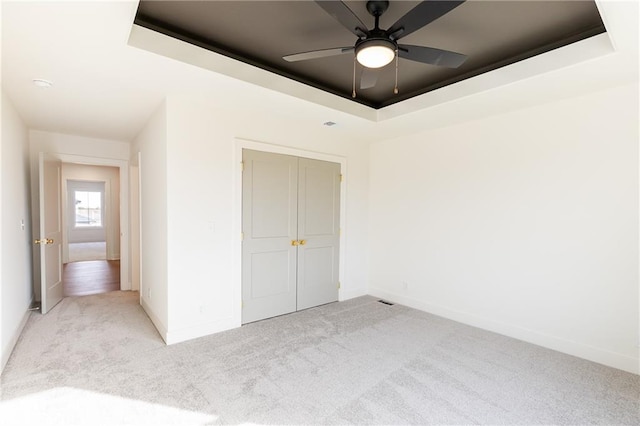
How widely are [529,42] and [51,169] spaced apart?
5.51m

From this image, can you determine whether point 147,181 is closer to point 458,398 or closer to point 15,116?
point 15,116

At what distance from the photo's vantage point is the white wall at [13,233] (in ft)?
8.91

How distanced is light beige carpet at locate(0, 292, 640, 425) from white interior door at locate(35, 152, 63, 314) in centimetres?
50

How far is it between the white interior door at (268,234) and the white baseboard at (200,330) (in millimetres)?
205

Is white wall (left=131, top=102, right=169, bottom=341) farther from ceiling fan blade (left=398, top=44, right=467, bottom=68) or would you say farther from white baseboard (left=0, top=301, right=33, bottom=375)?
ceiling fan blade (left=398, top=44, right=467, bottom=68)

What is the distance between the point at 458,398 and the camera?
7.34ft

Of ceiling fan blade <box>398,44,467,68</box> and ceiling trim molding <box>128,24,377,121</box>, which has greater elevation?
ceiling trim molding <box>128,24,377,121</box>

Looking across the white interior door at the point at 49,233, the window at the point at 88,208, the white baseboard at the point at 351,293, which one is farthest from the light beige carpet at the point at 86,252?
the white baseboard at the point at 351,293

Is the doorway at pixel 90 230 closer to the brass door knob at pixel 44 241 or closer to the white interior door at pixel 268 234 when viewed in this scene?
the brass door knob at pixel 44 241

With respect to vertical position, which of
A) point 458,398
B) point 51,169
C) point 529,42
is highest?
point 529,42

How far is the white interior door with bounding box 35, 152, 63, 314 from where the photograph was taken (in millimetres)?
3775

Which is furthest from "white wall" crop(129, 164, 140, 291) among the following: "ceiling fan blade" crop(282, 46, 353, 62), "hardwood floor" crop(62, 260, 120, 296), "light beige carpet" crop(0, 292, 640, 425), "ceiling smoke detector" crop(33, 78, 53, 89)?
"ceiling fan blade" crop(282, 46, 353, 62)

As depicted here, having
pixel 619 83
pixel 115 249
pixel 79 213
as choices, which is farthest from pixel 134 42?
pixel 79 213

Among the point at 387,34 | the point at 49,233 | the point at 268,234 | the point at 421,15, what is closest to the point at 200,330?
the point at 268,234
